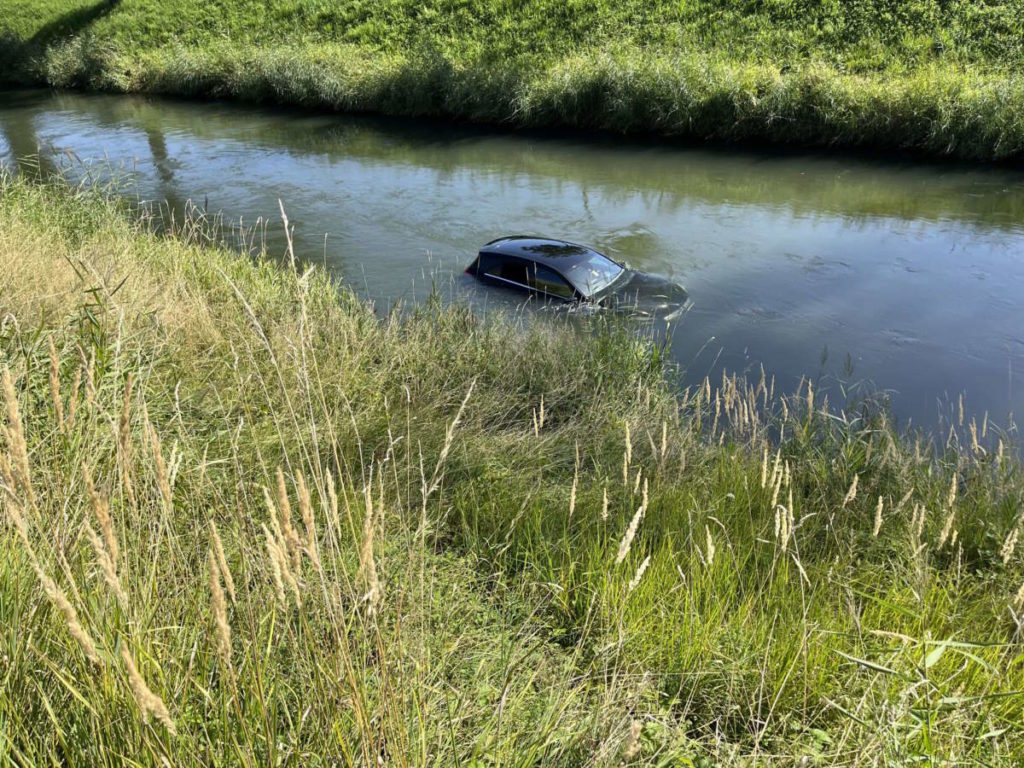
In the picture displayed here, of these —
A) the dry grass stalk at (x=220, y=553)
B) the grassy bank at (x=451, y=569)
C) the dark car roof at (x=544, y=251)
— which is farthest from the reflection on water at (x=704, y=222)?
the dry grass stalk at (x=220, y=553)

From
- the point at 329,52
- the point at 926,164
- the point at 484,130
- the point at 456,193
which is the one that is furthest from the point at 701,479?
the point at 329,52

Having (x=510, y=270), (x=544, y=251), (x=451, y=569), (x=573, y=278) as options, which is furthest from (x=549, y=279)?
(x=451, y=569)

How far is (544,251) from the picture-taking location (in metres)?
11.5

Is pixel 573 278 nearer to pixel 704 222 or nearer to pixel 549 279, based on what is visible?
pixel 549 279

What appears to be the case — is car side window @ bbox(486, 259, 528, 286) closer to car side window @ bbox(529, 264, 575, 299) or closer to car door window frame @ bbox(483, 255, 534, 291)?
car door window frame @ bbox(483, 255, 534, 291)

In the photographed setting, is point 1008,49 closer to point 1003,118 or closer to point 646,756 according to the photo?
point 1003,118

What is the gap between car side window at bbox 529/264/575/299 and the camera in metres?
10.9

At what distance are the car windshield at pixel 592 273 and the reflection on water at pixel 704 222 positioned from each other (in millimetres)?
985

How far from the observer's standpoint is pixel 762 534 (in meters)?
4.49

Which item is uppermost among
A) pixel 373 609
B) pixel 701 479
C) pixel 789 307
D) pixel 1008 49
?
pixel 1008 49

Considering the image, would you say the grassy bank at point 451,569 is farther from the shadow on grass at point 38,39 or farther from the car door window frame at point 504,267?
the shadow on grass at point 38,39

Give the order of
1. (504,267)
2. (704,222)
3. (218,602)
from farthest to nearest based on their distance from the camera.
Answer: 1. (704,222)
2. (504,267)
3. (218,602)

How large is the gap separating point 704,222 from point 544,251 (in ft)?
17.4

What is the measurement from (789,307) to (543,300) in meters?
3.64
